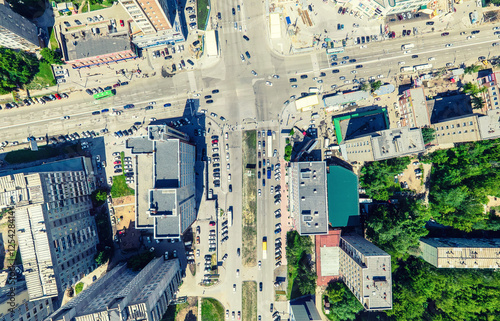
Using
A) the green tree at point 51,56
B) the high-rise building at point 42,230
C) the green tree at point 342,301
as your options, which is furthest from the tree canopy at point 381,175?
the green tree at point 51,56

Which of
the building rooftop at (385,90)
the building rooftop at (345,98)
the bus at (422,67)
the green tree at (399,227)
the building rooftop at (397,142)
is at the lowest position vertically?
the green tree at (399,227)

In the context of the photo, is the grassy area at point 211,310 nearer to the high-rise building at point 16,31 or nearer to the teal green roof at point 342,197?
the teal green roof at point 342,197

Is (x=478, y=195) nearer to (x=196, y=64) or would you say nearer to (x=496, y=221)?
(x=496, y=221)

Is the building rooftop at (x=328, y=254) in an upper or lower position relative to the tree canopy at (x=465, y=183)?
lower

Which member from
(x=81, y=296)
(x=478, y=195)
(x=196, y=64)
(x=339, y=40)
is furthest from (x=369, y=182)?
(x=81, y=296)

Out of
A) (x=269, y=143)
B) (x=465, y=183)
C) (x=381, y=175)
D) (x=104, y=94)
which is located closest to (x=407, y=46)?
(x=381, y=175)
